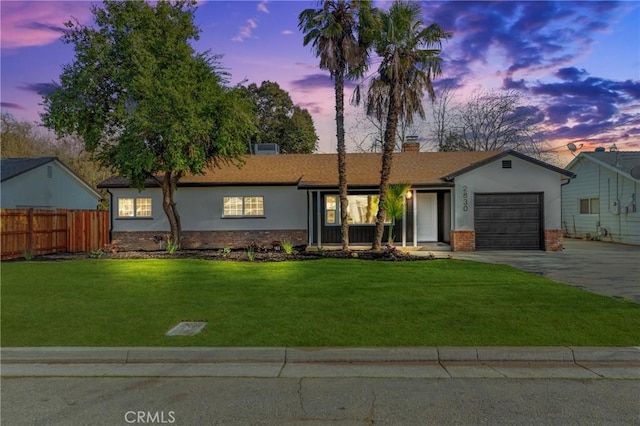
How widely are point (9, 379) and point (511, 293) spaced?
835 centimetres

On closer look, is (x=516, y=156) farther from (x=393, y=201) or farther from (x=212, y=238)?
(x=212, y=238)

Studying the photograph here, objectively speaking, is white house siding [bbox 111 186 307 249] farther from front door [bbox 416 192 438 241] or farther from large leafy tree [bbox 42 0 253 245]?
front door [bbox 416 192 438 241]

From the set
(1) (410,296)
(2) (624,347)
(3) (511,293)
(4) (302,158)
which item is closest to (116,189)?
(4) (302,158)

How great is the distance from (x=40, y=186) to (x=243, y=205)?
1326 cm

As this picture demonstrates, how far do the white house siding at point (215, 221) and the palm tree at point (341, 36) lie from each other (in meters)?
4.40

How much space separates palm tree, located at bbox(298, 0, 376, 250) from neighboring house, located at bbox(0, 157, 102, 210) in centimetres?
1702

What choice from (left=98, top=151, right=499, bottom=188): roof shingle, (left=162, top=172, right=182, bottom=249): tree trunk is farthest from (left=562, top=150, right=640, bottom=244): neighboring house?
(left=162, top=172, right=182, bottom=249): tree trunk

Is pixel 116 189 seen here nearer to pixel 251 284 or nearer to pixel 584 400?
pixel 251 284

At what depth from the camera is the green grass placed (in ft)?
21.2

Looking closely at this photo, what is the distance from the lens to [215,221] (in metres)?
A: 20.8

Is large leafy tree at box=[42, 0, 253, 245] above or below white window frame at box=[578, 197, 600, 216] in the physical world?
above

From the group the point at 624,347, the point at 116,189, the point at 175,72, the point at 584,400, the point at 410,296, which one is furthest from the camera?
the point at 116,189

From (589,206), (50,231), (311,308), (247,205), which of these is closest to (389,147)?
(247,205)

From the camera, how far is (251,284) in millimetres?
10273
